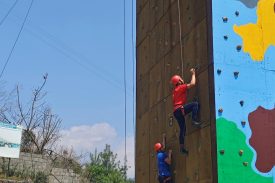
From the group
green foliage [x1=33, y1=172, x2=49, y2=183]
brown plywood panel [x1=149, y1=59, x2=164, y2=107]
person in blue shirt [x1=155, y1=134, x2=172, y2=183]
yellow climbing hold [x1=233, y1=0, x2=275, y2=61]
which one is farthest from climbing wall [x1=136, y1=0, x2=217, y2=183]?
green foliage [x1=33, y1=172, x2=49, y2=183]

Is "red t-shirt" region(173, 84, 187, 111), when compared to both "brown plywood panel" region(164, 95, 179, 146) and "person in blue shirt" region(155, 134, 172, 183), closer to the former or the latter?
"brown plywood panel" region(164, 95, 179, 146)

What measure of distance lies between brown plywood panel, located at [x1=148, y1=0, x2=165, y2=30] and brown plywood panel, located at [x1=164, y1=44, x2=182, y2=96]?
4.38ft

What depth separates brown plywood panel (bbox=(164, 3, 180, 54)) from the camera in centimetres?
1016

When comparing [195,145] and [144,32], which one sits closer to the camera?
[195,145]

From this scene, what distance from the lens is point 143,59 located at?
483 inches

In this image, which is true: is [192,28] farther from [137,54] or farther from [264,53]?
[137,54]

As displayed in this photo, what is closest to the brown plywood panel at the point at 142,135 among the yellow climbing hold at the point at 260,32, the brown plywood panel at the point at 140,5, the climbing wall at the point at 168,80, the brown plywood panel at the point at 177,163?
the climbing wall at the point at 168,80

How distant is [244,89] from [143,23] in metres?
4.93

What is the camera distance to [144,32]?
12.4m

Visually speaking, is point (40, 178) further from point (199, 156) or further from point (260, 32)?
point (260, 32)

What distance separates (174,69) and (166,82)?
1.82 ft

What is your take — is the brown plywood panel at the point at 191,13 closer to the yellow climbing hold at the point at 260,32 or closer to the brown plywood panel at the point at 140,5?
the yellow climbing hold at the point at 260,32

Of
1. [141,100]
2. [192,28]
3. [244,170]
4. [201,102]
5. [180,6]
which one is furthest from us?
[141,100]

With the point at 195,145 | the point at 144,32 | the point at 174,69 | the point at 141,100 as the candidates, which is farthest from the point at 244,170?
the point at 144,32
